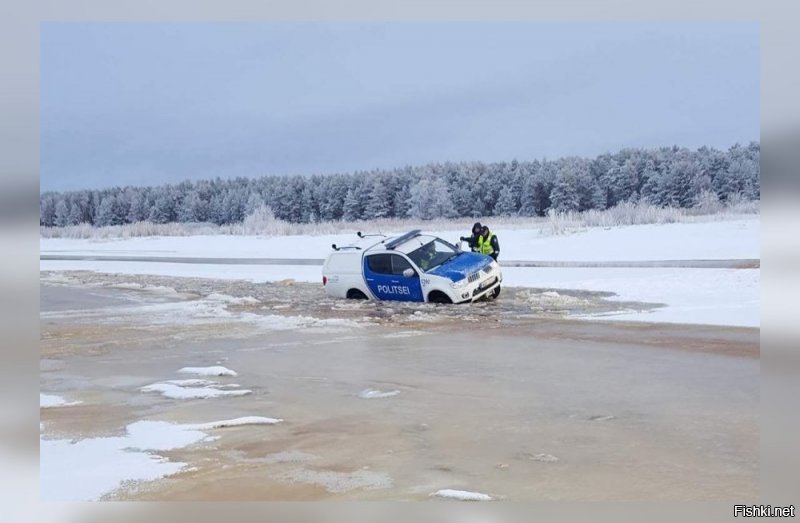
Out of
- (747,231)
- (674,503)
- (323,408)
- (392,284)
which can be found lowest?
(674,503)

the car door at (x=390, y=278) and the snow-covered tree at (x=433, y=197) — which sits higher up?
the snow-covered tree at (x=433, y=197)

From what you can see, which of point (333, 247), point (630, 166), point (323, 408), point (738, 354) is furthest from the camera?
point (333, 247)

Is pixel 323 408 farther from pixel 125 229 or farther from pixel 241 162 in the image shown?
pixel 125 229

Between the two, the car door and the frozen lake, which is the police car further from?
the frozen lake

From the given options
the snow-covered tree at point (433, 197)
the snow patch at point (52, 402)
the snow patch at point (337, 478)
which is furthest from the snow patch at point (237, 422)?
the snow-covered tree at point (433, 197)

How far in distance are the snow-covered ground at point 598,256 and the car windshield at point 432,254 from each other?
10 centimetres

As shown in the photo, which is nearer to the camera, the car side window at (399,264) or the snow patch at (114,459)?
the snow patch at (114,459)

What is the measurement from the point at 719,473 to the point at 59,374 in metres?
4.70

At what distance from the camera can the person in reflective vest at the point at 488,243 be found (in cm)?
716

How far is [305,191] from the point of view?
729cm

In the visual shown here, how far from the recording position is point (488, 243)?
23.5 feet

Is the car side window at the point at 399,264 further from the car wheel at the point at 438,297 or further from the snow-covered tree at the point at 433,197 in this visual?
the snow-covered tree at the point at 433,197

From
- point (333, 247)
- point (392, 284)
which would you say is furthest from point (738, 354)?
point (333, 247)

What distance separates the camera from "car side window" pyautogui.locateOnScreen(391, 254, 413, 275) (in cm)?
740
